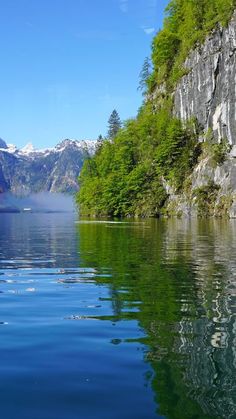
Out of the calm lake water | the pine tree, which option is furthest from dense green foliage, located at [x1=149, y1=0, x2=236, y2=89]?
the calm lake water

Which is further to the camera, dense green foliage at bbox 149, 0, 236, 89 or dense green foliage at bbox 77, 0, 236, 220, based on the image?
dense green foliage at bbox 77, 0, 236, 220

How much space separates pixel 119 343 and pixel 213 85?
78165 millimetres

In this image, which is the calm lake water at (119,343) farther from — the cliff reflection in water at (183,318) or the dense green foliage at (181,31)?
the dense green foliage at (181,31)

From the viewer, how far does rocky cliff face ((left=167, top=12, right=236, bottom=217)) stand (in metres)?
74.2

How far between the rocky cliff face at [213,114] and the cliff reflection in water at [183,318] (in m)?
51.5

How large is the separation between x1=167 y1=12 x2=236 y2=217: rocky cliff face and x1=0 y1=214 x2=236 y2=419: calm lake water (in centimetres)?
5605

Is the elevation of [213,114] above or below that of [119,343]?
above

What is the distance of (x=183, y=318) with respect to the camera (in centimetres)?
1046

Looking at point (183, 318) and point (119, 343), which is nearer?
point (119, 343)

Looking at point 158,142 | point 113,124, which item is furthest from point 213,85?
point 113,124

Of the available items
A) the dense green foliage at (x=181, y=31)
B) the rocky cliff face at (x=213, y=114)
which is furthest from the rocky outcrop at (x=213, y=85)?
the dense green foliage at (x=181, y=31)

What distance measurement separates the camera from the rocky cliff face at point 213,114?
244ft

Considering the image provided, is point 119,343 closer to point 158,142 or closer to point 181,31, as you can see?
point 158,142

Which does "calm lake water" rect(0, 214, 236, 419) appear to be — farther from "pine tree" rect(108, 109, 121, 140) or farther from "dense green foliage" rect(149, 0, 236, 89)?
"pine tree" rect(108, 109, 121, 140)
